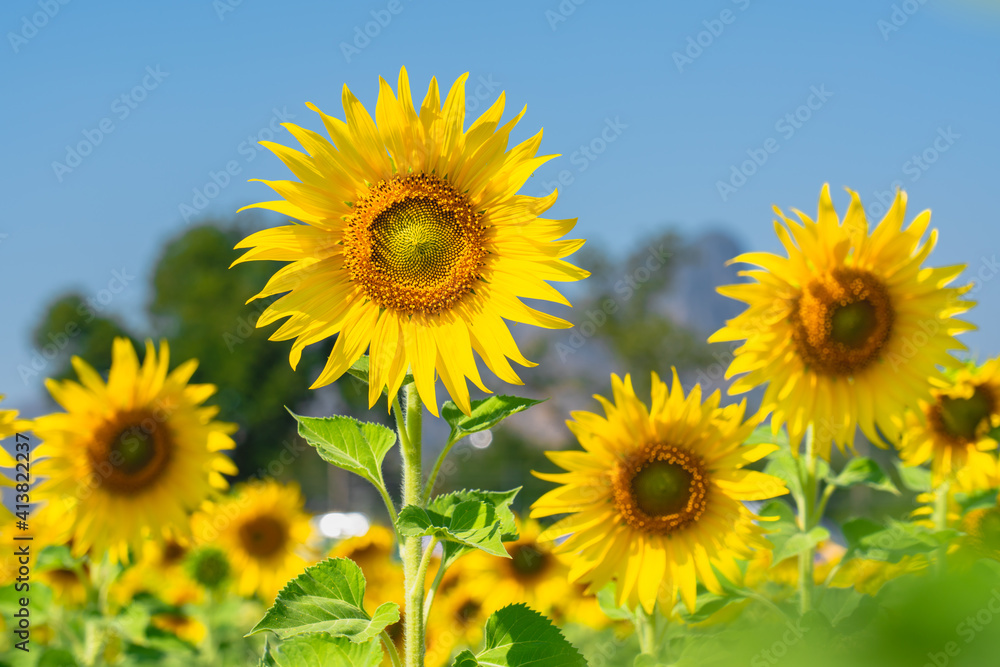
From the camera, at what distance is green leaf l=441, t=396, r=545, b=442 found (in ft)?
7.76

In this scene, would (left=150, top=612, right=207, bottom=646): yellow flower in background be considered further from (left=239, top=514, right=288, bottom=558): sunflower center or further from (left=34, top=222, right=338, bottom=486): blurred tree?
(left=34, top=222, right=338, bottom=486): blurred tree

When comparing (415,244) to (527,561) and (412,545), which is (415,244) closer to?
(412,545)

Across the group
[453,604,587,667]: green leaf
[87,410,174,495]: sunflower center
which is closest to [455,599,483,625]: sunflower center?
[87,410,174,495]: sunflower center

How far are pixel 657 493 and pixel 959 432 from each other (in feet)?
7.62

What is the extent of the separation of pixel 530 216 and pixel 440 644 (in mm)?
3226

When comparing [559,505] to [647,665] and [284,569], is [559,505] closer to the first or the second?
[647,665]

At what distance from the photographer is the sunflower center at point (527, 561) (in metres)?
5.75

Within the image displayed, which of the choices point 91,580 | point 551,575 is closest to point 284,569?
point 91,580

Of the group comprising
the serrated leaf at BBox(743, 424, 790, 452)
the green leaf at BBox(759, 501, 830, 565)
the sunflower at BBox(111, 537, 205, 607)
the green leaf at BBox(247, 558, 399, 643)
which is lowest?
the sunflower at BBox(111, 537, 205, 607)

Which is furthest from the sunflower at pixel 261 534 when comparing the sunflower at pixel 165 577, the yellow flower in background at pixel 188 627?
the yellow flower in background at pixel 188 627

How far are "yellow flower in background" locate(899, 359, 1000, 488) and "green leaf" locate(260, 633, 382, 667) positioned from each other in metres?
3.45

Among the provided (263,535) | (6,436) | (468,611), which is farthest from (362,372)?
(263,535)

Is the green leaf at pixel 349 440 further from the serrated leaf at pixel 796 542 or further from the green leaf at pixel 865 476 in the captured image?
the green leaf at pixel 865 476

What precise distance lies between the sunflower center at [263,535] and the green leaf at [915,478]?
15.4 ft
